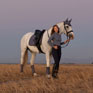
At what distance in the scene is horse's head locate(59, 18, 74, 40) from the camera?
316 inches

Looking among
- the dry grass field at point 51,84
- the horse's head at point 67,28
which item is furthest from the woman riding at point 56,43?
the dry grass field at point 51,84

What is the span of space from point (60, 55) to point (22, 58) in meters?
3.57

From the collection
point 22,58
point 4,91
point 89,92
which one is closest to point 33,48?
point 22,58

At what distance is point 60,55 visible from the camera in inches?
317

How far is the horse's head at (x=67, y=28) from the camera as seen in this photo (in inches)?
316

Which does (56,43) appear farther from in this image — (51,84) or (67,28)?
(51,84)

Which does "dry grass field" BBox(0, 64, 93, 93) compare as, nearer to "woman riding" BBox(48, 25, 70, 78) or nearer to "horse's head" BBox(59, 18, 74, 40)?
"woman riding" BBox(48, 25, 70, 78)

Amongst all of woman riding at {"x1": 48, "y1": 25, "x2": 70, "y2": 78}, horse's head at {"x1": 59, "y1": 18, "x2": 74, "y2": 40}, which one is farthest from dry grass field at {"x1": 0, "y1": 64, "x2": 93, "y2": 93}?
horse's head at {"x1": 59, "y1": 18, "x2": 74, "y2": 40}

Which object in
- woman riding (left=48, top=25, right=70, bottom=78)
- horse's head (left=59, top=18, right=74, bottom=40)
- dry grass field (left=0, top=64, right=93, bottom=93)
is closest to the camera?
dry grass field (left=0, top=64, right=93, bottom=93)

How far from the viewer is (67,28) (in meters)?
8.11

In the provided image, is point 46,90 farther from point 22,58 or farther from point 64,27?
point 22,58

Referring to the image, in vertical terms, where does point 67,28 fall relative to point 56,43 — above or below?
above

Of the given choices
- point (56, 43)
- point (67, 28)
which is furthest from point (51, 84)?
point (67, 28)

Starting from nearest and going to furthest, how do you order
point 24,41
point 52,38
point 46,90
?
1. point 46,90
2. point 52,38
3. point 24,41
